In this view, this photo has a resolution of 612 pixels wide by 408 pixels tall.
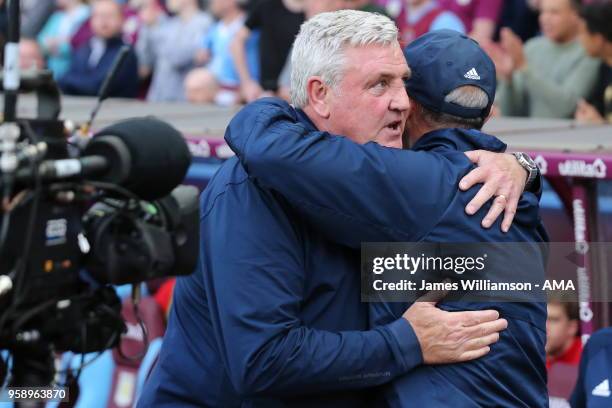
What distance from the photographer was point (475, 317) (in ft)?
9.00

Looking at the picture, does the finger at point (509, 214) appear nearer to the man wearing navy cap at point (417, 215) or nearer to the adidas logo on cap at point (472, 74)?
the man wearing navy cap at point (417, 215)

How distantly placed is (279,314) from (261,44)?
5.98 metres

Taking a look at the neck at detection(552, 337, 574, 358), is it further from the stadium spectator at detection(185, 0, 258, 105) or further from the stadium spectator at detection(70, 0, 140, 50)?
the stadium spectator at detection(70, 0, 140, 50)

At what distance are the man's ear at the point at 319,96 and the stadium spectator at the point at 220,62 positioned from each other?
6.06 m

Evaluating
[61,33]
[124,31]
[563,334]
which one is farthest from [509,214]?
[61,33]

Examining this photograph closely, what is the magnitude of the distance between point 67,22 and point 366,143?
9.73 metres

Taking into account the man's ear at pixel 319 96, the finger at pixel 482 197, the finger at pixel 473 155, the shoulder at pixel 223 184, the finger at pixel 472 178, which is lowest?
the shoulder at pixel 223 184

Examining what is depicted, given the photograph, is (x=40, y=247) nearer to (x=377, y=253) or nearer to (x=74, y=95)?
(x=377, y=253)

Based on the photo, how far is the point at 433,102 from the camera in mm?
2939

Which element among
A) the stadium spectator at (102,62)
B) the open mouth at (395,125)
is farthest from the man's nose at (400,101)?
the stadium spectator at (102,62)

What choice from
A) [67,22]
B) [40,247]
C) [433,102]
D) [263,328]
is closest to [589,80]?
[433,102]

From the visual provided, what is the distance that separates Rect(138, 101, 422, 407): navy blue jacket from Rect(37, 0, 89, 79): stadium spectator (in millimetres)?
→ 8616

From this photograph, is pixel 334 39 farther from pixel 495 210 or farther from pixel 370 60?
pixel 495 210

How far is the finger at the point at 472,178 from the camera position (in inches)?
108
